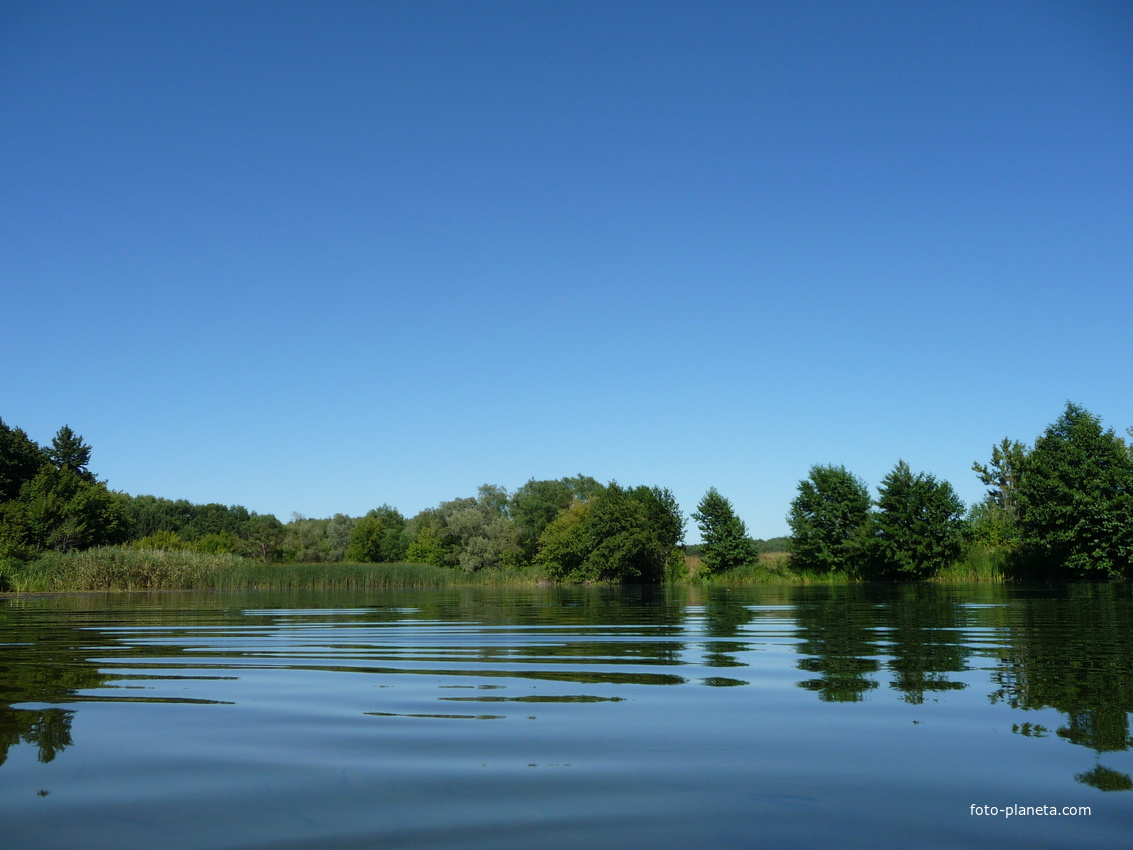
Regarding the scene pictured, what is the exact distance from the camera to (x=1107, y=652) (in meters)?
7.23

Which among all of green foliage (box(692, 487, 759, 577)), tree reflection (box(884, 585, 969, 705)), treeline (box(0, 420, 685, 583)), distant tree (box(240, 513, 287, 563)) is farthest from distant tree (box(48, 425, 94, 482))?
tree reflection (box(884, 585, 969, 705))

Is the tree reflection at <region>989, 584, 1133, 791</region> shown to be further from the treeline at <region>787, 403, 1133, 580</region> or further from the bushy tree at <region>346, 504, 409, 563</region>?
the bushy tree at <region>346, 504, 409, 563</region>

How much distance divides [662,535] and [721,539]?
602 centimetres

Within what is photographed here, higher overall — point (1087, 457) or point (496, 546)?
point (1087, 457)

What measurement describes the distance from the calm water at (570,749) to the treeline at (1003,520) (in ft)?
138

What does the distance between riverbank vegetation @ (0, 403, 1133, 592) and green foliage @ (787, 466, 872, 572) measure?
4.2 inches

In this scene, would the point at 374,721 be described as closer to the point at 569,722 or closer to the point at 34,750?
the point at 569,722

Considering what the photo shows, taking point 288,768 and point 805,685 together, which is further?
point 805,685

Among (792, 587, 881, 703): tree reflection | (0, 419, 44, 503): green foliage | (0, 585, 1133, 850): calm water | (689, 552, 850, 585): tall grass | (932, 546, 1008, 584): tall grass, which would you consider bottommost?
(689, 552, 850, 585): tall grass

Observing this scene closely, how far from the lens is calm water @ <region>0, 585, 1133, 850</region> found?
2.60 meters

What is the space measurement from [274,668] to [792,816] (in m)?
5.78

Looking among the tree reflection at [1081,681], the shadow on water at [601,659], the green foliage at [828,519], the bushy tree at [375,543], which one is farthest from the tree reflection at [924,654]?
the bushy tree at [375,543]

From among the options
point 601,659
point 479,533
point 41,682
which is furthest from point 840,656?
point 479,533

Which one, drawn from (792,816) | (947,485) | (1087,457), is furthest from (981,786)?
(947,485)
